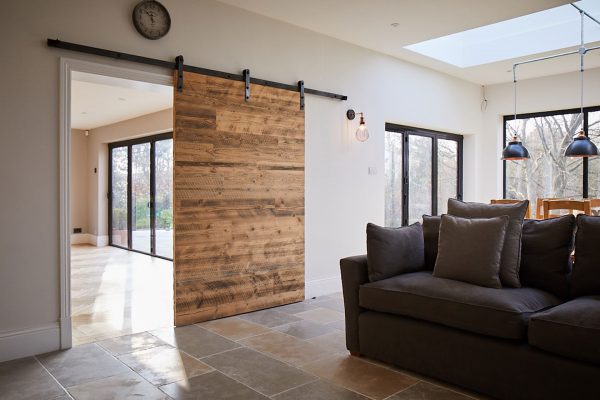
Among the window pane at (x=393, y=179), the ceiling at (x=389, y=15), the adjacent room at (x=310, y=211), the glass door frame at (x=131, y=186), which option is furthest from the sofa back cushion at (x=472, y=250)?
the glass door frame at (x=131, y=186)

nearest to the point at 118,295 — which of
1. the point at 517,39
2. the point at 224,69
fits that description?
the point at 224,69

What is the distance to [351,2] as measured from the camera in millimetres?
4141

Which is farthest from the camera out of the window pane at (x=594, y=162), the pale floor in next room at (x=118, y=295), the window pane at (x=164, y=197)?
the window pane at (x=164, y=197)

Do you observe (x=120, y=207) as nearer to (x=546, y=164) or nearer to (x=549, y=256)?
(x=546, y=164)

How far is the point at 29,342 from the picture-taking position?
3.21 meters

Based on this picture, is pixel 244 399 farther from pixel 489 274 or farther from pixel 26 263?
pixel 26 263

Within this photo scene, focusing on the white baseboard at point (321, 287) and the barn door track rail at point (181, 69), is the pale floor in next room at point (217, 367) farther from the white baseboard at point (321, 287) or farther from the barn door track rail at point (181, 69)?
the barn door track rail at point (181, 69)

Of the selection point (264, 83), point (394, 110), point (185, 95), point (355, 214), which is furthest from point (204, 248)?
point (394, 110)

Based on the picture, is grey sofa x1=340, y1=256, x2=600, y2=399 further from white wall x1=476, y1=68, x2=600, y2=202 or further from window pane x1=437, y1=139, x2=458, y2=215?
white wall x1=476, y1=68, x2=600, y2=202

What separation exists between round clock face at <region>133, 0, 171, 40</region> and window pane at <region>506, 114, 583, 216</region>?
5579mm

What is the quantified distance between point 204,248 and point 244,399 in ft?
5.77

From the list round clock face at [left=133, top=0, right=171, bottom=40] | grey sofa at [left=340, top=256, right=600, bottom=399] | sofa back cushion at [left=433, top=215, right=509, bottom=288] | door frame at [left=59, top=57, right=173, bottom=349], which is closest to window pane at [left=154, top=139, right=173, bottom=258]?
round clock face at [left=133, top=0, right=171, bottom=40]

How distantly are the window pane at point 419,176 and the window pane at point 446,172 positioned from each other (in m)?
0.26

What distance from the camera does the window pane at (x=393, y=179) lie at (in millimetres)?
6176
